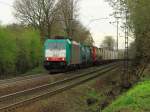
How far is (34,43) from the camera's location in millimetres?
49156

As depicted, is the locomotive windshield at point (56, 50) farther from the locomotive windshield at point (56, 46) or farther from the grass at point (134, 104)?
the grass at point (134, 104)

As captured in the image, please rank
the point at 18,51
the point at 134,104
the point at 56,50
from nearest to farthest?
the point at 134,104 < the point at 56,50 < the point at 18,51

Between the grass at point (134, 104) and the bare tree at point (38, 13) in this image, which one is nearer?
the grass at point (134, 104)

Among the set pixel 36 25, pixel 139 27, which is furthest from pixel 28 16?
pixel 139 27

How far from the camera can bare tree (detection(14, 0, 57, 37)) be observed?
2571 inches

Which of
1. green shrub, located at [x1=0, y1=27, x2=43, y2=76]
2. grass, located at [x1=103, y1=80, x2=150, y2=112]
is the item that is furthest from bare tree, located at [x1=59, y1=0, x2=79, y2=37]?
grass, located at [x1=103, y1=80, x2=150, y2=112]

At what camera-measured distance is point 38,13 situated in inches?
2598

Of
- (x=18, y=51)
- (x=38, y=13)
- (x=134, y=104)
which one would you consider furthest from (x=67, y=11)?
(x=134, y=104)

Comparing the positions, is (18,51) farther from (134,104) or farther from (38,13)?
(134,104)

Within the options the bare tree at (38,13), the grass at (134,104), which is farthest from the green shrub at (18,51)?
Result: the grass at (134,104)

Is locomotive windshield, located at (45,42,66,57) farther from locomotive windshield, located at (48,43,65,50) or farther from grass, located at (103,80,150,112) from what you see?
grass, located at (103,80,150,112)

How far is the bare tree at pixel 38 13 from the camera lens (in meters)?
65.3

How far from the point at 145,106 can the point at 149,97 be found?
2331mm

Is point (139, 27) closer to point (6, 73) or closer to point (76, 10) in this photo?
point (6, 73)
